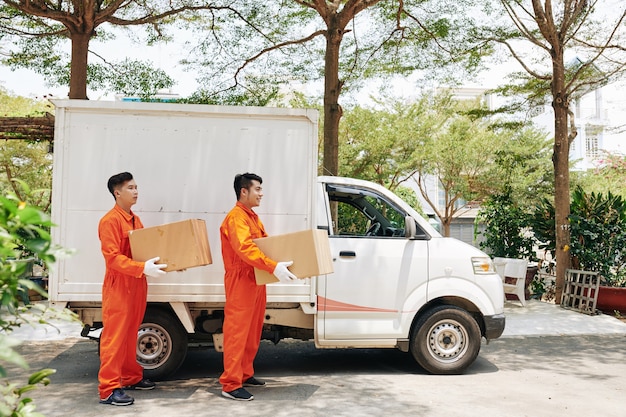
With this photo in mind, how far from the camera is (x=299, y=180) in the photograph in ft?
20.0

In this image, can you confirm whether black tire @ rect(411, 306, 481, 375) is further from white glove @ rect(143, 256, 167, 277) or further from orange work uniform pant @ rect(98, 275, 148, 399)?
orange work uniform pant @ rect(98, 275, 148, 399)

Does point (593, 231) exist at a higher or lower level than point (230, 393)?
higher

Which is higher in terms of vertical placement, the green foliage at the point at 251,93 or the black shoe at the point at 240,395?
the green foliage at the point at 251,93

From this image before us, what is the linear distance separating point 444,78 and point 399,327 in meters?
8.76

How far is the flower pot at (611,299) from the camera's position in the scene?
10820 millimetres

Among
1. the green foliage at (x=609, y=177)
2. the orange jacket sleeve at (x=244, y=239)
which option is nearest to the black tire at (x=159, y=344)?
the orange jacket sleeve at (x=244, y=239)

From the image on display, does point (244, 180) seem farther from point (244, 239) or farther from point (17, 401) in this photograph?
point (17, 401)

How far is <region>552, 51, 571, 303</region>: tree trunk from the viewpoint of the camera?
39.4ft

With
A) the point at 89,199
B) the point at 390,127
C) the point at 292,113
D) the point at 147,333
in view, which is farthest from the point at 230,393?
the point at 390,127

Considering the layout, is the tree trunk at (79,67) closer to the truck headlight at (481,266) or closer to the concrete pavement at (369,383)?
the concrete pavement at (369,383)

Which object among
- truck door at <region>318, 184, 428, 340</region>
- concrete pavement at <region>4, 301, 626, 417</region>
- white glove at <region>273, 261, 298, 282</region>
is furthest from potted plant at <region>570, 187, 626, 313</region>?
white glove at <region>273, 261, 298, 282</region>

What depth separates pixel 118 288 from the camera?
17.2 feet

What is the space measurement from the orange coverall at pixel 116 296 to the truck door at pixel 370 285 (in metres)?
1.92

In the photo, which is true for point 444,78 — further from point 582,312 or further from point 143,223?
point 143,223
